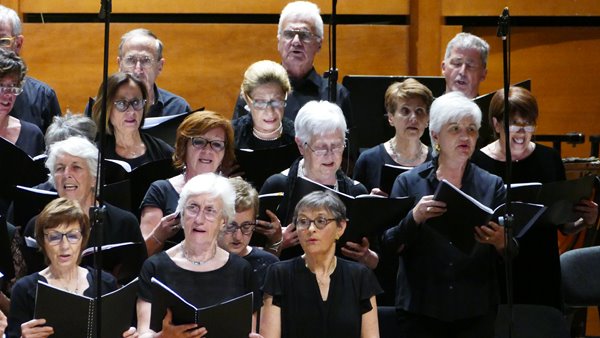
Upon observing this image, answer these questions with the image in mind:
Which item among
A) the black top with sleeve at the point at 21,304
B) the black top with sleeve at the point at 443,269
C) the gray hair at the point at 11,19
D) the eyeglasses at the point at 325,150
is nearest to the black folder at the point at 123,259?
the black top with sleeve at the point at 21,304

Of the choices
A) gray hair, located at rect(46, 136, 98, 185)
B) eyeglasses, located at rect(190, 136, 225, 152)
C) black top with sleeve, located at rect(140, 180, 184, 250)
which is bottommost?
black top with sleeve, located at rect(140, 180, 184, 250)

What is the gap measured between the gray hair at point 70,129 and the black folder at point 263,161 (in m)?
0.51

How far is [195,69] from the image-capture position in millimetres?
5371

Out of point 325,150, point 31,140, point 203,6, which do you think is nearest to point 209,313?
point 325,150

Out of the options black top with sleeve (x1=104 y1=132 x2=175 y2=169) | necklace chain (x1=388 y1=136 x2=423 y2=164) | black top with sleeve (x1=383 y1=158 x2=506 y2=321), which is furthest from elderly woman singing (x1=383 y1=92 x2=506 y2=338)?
black top with sleeve (x1=104 y1=132 x2=175 y2=169)

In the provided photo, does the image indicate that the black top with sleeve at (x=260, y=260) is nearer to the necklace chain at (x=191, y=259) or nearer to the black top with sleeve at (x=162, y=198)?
the necklace chain at (x=191, y=259)

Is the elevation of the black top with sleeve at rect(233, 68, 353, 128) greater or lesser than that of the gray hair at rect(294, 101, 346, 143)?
greater

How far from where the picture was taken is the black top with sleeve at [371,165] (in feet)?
12.9

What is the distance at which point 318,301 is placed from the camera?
3.20 meters

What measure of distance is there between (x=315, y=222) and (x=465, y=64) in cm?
138

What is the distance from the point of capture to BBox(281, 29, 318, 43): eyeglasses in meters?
4.45

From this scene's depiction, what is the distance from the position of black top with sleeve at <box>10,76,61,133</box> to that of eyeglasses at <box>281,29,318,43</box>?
933 millimetres

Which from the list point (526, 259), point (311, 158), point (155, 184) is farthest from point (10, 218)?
point (526, 259)

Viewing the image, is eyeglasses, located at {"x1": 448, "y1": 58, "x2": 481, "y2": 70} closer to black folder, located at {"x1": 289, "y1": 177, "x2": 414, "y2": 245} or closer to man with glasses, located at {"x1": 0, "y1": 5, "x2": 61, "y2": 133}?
black folder, located at {"x1": 289, "y1": 177, "x2": 414, "y2": 245}
